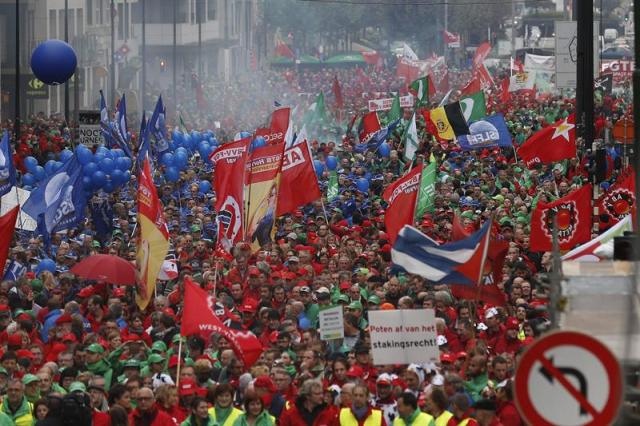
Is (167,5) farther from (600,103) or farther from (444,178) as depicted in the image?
(444,178)

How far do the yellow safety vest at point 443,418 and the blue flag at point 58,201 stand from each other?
38.1ft

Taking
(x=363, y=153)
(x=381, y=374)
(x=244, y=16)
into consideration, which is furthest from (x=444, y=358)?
(x=244, y=16)

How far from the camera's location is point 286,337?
1477 cm

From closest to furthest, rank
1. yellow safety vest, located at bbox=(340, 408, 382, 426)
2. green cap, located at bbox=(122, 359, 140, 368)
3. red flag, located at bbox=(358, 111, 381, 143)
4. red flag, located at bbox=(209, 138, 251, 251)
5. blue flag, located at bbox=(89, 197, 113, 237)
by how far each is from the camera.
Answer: yellow safety vest, located at bbox=(340, 408, 382, 426), green cap, located at bbox=(122, 359, 140, 368), red flag, located at bbox=(209, 138, 251, 251), blue flag, located at bbox=(89, 197, 113, 237), red flag, located at bbox=(358, 111, 381, 143)

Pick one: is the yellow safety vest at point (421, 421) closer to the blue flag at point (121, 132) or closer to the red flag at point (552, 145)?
the red flag at point (552, 145)

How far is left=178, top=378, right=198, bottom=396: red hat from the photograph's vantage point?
1288 cm

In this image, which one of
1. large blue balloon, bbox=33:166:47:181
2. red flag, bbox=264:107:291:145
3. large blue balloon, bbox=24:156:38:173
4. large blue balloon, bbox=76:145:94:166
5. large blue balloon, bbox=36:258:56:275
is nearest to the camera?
large blue balloon, bbox=36:258:56:275

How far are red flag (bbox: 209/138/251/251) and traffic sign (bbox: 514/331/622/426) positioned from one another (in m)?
13.0

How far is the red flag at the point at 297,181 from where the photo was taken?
2288 cm

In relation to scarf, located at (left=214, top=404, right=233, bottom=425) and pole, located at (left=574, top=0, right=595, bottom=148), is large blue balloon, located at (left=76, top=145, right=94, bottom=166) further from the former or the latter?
scarf, located at (left=214, top=404, right=233, bottom=425)

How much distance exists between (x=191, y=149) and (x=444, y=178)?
853 cm

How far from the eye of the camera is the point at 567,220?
19.2 metres

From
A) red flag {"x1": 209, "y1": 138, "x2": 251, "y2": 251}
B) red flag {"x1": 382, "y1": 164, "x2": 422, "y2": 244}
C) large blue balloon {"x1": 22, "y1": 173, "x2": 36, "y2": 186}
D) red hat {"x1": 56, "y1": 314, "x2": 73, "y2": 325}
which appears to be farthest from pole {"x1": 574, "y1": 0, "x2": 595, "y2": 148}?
red hat {"x1": 56, "y1": 314, "x2": 73, "y2": 325}

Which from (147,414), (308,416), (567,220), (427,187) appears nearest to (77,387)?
(147,414)
